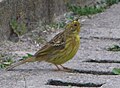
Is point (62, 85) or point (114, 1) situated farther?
point (114, 1)

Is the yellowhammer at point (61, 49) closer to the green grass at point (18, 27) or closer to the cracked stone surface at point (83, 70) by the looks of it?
→ the cracked stone surface at point (83, 70)

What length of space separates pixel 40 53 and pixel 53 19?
252 centimetres

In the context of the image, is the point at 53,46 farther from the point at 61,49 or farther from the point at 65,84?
the point at 65,84

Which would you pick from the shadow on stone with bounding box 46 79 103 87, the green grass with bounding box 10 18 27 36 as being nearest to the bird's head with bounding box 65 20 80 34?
the shadow on stone with bounding box 46 79 103 87

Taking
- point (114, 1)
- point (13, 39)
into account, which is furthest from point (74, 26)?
point (114, 1)

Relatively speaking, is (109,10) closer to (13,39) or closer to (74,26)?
(13,39)

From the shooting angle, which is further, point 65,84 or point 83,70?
point 83,70

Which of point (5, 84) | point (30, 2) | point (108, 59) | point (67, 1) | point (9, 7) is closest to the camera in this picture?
point (5, 84)

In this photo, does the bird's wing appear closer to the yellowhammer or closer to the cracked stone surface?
the yellowhammer

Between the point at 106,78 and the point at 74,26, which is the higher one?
the point at 74,26

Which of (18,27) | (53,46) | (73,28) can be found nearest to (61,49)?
(53,46)

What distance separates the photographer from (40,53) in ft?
17.6

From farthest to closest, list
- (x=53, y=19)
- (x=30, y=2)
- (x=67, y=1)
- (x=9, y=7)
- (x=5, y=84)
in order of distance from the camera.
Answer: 1. (x=67, y=1)
2. (x=53, y=19)
3. (x=30, y=2)
4. (x=9, y=7)
5. (x=5, y=84)

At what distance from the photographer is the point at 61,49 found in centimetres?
534
